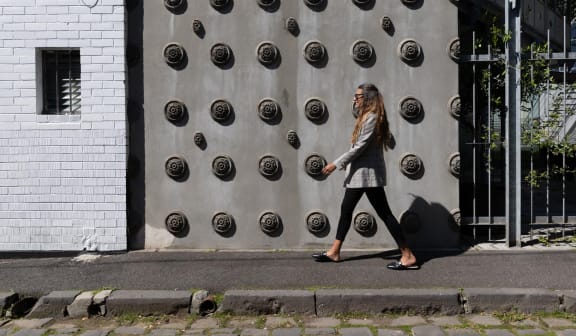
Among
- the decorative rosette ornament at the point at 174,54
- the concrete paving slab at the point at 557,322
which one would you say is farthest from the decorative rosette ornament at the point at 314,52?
the concrete paving slab at the point at 557,322

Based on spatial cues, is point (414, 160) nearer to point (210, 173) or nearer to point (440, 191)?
point (440, 191)

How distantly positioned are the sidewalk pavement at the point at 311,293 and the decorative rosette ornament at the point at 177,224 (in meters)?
0.68

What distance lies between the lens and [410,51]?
20.5 ft

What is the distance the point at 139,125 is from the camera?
6.46m

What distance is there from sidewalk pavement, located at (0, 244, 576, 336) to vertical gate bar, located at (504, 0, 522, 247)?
30.6 inches

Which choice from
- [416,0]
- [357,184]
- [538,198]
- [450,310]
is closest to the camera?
[450,310]

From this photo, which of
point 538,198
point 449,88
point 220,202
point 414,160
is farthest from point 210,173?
point 538,198

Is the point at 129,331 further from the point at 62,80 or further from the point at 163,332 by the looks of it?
the point at 62,80

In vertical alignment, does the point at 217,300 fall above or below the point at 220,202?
below

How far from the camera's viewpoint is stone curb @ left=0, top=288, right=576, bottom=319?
4.68 m

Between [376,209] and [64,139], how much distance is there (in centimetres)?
356

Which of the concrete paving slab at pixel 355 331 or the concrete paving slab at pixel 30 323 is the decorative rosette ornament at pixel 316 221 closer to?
the concrete paving slab at pixel 355 331

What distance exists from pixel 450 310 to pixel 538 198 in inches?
337

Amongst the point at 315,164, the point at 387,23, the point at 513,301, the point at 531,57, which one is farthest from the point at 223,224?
the point at 531,57
